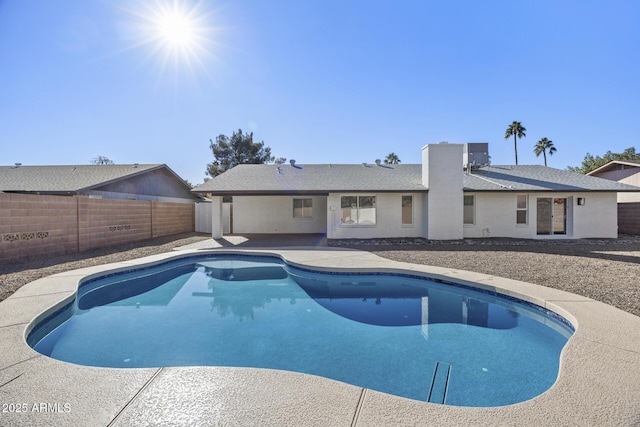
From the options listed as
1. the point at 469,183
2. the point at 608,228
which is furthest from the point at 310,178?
the point at 608,228

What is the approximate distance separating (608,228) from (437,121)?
10.9 m

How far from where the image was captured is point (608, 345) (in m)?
3.84

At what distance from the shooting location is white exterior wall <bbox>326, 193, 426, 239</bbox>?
15.5 m

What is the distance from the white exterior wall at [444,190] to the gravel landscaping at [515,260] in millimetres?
837

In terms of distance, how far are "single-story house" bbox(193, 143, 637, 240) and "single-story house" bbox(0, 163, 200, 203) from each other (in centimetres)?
717

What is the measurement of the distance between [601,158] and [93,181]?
58.9 m

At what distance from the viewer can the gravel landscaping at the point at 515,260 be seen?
6.75 m

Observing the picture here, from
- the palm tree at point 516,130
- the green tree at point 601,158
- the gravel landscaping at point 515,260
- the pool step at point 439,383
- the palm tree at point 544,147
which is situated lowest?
the pool step at point 439,383

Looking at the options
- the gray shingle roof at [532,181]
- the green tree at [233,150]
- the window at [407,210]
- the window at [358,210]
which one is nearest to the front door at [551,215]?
the gray shingle roof at [532,181]

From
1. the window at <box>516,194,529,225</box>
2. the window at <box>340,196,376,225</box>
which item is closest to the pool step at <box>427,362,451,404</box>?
the window at <box>340,196,376,225</box>

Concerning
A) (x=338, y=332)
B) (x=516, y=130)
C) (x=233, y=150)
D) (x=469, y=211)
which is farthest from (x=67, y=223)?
(x=516, y=130)

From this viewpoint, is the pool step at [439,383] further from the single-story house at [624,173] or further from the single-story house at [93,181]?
the single-story house at [624,173]

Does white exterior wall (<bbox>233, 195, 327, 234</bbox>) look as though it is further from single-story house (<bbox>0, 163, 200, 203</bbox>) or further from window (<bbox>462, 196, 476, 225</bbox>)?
window (<bbox>462, 196, 476, 225</bbox>)

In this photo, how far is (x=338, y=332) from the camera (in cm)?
→ 540
